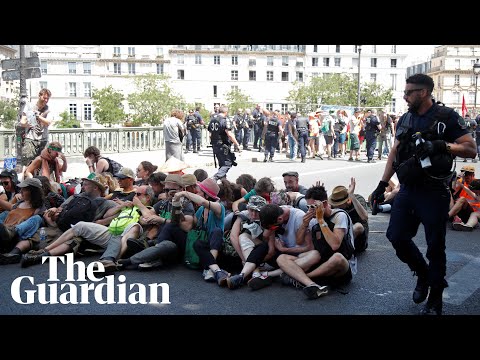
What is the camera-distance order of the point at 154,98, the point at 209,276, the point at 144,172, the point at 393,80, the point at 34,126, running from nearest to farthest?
the point at 209,276, the point at 144,172, the point at 34,126, the point at 154,98, the point at 393,80

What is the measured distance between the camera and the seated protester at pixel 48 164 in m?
10.6

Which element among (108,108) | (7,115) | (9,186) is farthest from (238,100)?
(9,186)

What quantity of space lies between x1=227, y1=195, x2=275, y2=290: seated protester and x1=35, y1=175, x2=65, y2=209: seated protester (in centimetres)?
292

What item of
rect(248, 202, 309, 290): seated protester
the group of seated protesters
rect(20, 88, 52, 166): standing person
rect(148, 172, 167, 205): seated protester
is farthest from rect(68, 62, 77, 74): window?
rect(248, 202, 309, 290): seated protester

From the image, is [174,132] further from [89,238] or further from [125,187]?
[89,238]

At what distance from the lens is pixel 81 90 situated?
9638 centimetres

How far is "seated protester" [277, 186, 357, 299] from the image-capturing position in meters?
6.46

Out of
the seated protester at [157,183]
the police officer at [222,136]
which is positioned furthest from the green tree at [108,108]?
the seated protester at [157,183]

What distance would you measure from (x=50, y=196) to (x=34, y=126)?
3.59 meters

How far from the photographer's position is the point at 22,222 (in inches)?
325

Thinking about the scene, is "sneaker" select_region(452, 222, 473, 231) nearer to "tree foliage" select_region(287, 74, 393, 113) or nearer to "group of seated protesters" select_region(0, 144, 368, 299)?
"group of seated protesters" select_region(0, 144, 368, 299)

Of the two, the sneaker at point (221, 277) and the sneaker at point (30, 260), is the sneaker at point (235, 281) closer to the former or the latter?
the sneaker at point (221, 277)

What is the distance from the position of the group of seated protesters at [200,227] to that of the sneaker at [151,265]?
0.01m

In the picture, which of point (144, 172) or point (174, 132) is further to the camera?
point (174, 132)
